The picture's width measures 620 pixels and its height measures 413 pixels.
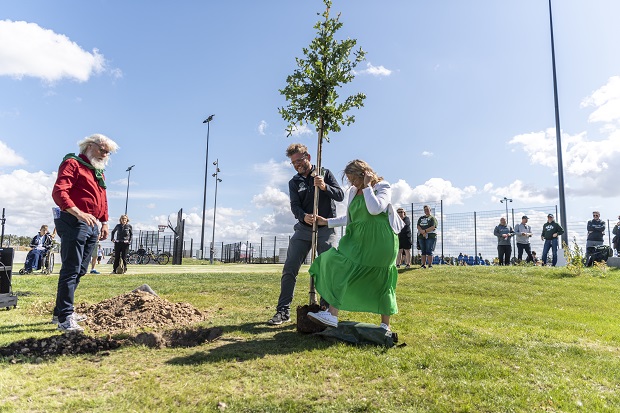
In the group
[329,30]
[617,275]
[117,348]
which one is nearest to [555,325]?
[329,30]

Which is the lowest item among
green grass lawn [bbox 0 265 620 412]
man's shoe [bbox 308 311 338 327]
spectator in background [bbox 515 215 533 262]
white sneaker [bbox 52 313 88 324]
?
green grass lawn [bbox 0 265 620 412]

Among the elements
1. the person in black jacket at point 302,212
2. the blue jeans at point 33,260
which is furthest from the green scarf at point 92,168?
the blue jeans at point 33,260

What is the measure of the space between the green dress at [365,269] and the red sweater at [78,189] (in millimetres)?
2947

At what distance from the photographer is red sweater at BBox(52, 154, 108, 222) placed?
4.71 m

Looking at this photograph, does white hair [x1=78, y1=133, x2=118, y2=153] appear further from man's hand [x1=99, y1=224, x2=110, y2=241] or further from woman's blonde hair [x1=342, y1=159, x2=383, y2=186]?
woman's blonde hair [x1=342, y1=159, x2=383, y2=186]

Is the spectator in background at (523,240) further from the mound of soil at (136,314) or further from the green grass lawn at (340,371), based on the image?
the mound of soil at (136,314)

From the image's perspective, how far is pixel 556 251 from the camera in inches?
708

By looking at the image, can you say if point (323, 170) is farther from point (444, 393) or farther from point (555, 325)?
point (555, 325)

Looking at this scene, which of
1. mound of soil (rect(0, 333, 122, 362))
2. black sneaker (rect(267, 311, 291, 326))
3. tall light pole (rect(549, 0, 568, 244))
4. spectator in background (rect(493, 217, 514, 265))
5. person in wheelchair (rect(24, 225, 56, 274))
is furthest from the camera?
tall light pole (rect(549, 0, 568, 244))

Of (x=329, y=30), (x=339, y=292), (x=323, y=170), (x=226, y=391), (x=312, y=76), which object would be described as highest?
(x=329, y=30)

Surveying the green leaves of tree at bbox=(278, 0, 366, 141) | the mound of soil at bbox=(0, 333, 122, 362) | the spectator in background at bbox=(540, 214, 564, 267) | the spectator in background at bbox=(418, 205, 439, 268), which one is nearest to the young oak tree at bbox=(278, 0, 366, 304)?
the green leaves of tree at bbox=(278, 0, 366, 141)

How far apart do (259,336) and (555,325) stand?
4076 millimetres

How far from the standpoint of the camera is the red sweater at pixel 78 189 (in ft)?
15.5

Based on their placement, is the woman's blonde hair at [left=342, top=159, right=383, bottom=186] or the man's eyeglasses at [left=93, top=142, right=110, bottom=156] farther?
the man's eyeglasses at [left=93, top=142, right=110, bottom=156]
